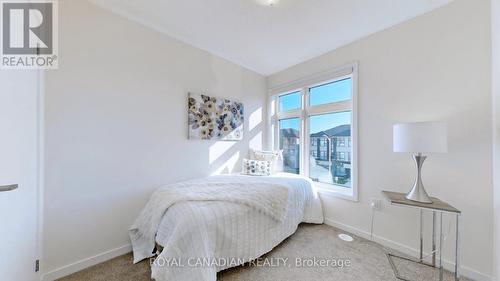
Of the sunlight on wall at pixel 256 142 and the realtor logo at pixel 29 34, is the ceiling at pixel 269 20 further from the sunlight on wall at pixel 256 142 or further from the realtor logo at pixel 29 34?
the sunlight on wall at pixel 256 142

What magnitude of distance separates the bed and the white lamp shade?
1290 millimetres

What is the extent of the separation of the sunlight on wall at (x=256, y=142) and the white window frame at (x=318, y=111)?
25 cm

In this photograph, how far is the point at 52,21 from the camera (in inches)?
64.8

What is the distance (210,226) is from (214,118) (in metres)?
1.74

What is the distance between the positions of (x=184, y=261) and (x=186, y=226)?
249 mm

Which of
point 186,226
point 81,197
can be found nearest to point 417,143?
point 186,226

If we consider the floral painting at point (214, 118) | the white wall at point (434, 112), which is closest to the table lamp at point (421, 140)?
the white wall at point (434, 112)

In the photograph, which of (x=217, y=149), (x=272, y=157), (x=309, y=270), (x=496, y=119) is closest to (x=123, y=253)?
(x=217, y=149)

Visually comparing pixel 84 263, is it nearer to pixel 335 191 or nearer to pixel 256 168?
pixel 256 168

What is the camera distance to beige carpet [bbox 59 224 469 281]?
162 cm

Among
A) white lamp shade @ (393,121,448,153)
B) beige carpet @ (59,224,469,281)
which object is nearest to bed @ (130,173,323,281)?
beige carpet @ (59,224,469,281)

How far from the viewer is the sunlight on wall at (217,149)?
9.41 feet

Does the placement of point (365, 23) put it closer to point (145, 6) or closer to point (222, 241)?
point (145, 6)

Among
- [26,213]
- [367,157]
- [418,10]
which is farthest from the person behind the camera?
[367,157]
